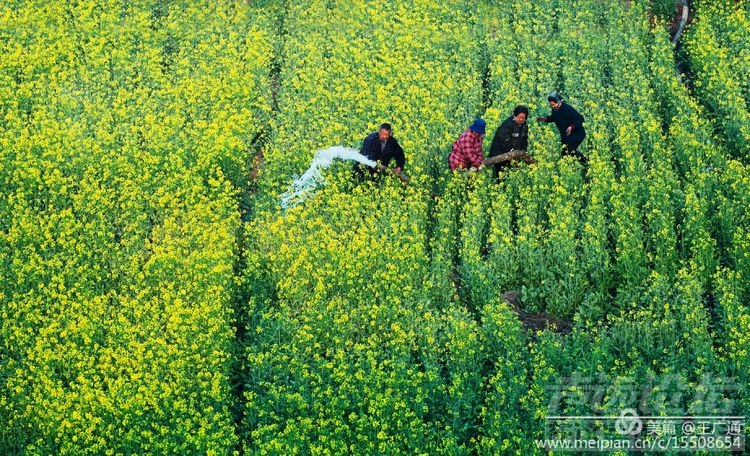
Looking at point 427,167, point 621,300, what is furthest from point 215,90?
point 621,300

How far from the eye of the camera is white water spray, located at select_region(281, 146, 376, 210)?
56.3ft

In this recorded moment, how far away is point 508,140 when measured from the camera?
17312 mm

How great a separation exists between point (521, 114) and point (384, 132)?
1.91m

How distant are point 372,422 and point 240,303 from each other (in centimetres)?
316

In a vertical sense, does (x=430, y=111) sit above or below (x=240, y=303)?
above

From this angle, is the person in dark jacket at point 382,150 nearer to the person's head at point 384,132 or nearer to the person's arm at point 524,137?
the person's head at point 384,132

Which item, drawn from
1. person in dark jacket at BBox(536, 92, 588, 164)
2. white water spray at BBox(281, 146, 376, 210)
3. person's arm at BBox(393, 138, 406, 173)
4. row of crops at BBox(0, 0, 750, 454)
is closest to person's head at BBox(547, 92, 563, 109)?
person in dark jacket at BBox(536, 92, 588, 164)

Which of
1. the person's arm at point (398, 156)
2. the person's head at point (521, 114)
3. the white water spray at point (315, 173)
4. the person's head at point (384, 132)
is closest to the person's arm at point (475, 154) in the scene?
the person's head at point (521, 114)

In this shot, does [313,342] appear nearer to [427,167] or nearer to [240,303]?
[240,303]

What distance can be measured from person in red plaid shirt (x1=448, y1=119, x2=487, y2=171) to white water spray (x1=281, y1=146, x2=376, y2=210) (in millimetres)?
1158

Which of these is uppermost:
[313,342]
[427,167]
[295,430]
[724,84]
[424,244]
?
[724,84]

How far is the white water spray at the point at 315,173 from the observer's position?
17.2 metres

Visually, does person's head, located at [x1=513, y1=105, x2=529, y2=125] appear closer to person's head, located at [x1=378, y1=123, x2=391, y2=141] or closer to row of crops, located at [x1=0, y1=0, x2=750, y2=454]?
row of crops, located at [x1=0, y1=0, x2=750, y2=454]

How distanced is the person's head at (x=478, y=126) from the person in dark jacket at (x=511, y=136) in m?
0.49
